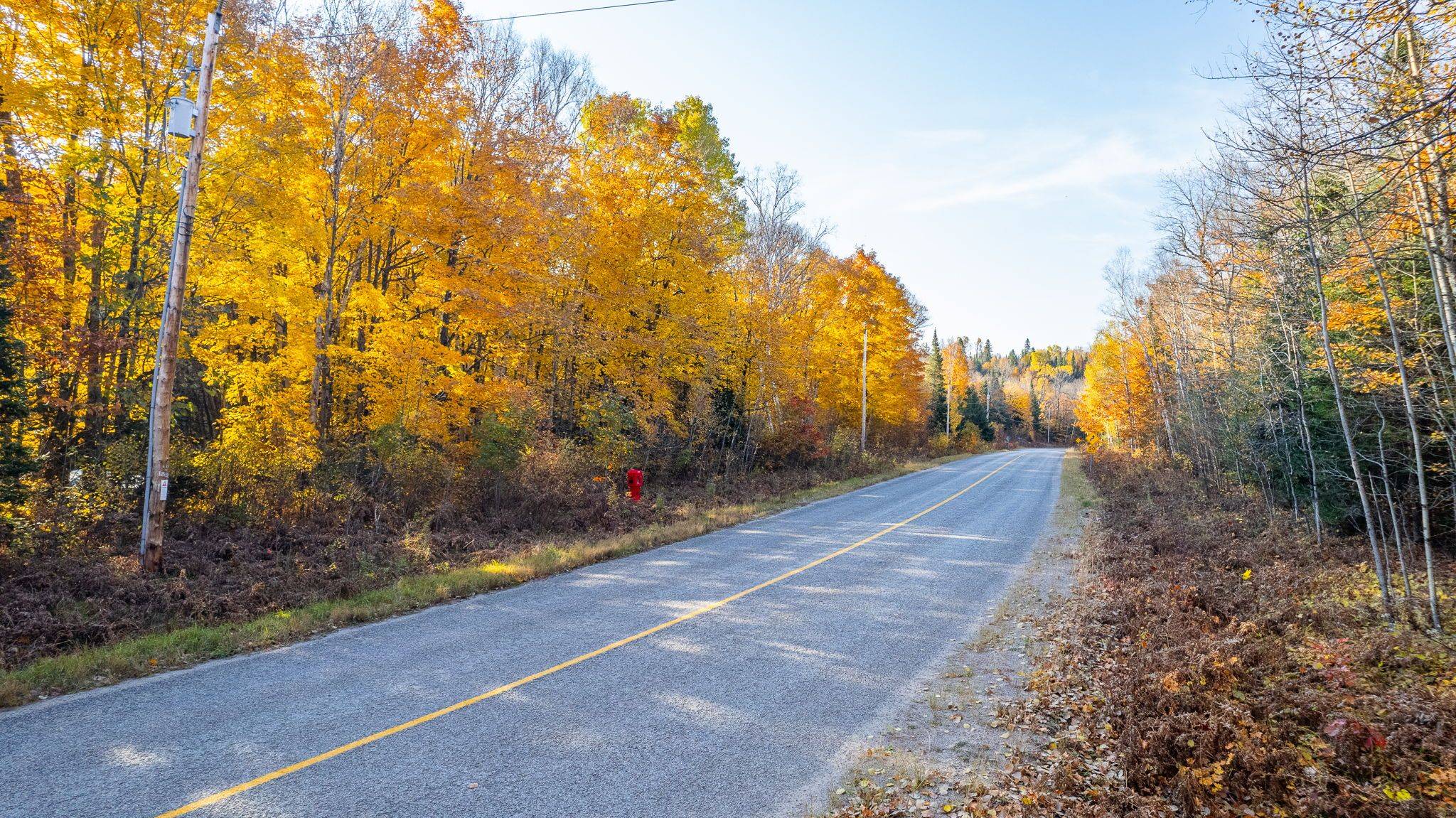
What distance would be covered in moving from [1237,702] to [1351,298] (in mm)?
7645

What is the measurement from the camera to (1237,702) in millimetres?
5766

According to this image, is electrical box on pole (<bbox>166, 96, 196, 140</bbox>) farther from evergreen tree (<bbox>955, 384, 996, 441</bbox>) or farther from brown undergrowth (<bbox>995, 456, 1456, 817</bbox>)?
evergreen tree (<bbox>955, 384, 996, 441</bbox>)

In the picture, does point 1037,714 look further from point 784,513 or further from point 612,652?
point 784,513

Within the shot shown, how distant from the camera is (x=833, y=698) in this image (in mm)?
6461

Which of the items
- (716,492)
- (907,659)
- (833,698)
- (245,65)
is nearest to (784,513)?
(716,492)

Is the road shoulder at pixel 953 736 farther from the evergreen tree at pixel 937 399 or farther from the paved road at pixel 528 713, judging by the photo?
the evergreen tree at pixel 937 399

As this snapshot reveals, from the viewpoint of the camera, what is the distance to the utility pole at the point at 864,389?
33531 mm

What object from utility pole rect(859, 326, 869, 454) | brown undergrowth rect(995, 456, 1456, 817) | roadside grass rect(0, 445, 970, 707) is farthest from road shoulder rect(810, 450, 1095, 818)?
utility pole rect(859, 326, 869, 454)

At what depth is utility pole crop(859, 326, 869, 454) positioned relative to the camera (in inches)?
1320

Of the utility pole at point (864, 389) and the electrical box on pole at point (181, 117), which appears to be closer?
the electrical box on pole at point (181, 117)

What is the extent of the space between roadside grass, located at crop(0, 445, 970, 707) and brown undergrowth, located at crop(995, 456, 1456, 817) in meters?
7.65

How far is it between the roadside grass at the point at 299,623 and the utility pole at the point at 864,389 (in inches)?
786

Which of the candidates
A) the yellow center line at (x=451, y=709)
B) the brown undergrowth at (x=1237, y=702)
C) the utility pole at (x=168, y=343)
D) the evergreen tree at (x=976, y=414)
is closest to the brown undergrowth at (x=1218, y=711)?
the brown undergrowth at (x=1237, y=702)

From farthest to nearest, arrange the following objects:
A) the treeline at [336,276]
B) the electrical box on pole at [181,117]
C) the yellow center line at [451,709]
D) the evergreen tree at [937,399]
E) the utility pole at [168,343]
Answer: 1. the evergreen tree at [937,399]
2. the treeline at [336,276]
3. the utility pole at [168,343]
4. the electrical box on pole at [181,117]
5. the yellow center line at [451,709]
